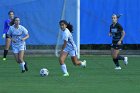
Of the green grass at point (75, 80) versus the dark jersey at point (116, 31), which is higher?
the dark jersey at point (116, 31)

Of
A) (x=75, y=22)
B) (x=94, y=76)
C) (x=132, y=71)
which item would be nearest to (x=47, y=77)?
(x=94, y=76)

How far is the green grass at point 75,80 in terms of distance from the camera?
13630 mm

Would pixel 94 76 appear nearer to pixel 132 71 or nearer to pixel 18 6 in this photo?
pixel 132 71

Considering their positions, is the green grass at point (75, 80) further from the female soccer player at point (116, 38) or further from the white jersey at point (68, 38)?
the white jersey at point (68, 38)

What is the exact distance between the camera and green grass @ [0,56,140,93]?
1363cm

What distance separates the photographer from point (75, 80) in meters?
15.9

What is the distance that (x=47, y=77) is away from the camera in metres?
17.0

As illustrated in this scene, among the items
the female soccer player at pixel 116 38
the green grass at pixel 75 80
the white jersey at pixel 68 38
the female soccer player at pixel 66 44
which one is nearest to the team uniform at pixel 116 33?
the female soccer player at pixel 116 38

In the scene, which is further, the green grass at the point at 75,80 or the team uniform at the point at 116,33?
the team uniform at the point at 116,33

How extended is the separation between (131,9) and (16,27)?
10.2 m

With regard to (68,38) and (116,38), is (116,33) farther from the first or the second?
(68,38)

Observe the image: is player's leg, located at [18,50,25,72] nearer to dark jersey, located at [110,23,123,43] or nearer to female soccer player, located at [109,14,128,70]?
female soccer player, located at [109,14,128,70]

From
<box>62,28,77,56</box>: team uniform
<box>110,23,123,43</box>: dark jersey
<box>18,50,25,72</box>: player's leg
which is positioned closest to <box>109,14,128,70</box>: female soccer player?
<box>110,23,123,43</box>: dark jersey

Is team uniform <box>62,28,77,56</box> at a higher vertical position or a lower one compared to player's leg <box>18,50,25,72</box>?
higher
